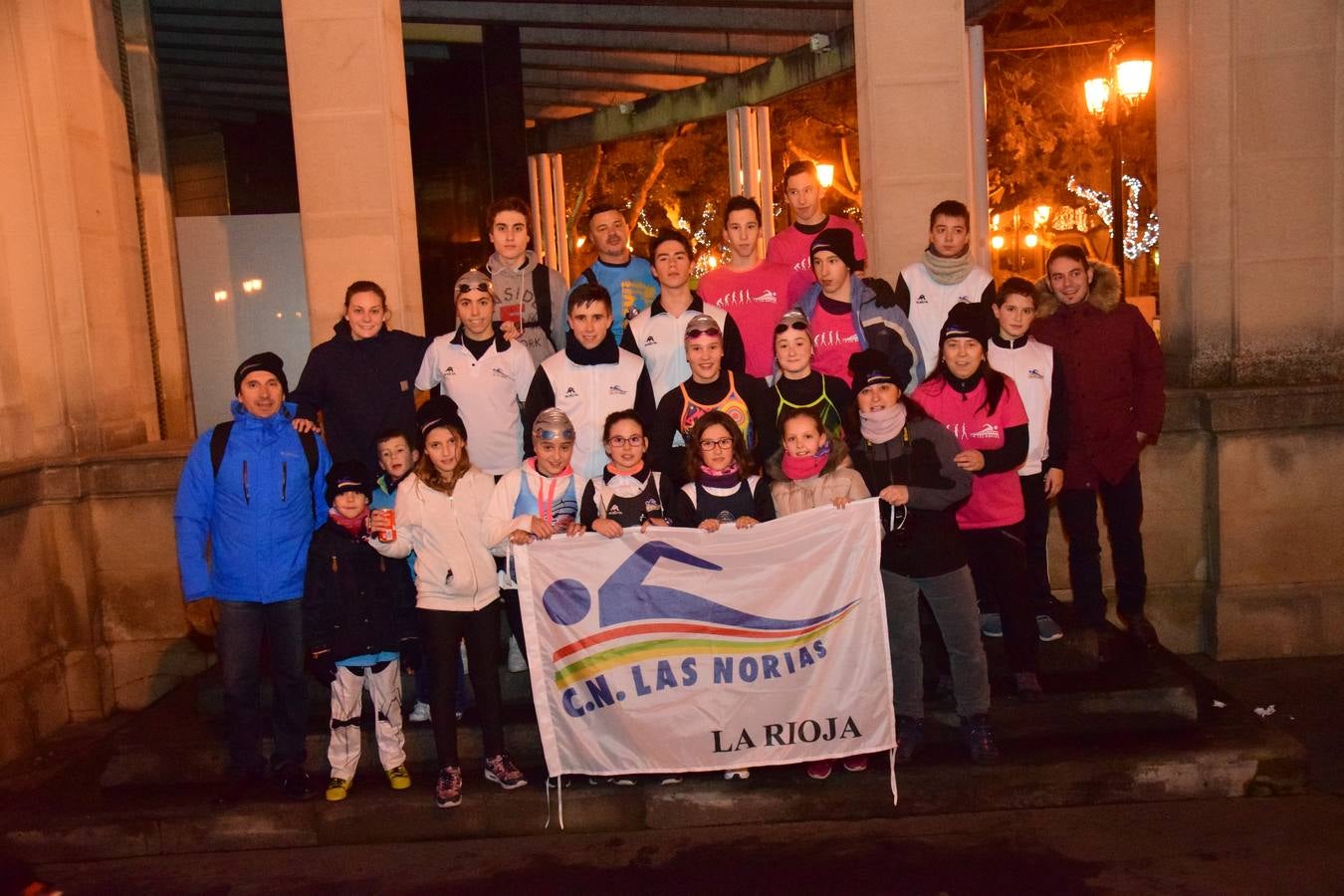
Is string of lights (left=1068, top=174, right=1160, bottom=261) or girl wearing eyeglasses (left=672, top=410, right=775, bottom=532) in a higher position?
string of lights (left=1068, top=174, right=1160, bottom=261)

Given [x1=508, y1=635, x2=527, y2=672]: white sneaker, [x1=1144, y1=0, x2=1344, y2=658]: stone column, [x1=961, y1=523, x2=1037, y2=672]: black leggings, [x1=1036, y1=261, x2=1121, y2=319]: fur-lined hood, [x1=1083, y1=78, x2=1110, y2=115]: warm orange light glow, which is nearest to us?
[x1=961, y1=523, x2=1037, y2=672]: black leggings

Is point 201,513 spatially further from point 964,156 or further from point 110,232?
point 964,156

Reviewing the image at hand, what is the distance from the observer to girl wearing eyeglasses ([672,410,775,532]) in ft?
20.0

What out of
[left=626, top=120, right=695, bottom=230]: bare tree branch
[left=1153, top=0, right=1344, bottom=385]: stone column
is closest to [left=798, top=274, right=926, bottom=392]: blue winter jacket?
[left=1153, top=0, right=1344, bottom=385]: stone column

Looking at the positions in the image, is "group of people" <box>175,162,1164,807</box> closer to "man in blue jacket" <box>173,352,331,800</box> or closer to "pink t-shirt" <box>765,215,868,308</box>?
"man in blue jacket" <box>173,352,331,800</box>

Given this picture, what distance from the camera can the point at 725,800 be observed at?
242 inches

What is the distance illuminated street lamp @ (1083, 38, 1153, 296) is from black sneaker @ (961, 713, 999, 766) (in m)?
7.92

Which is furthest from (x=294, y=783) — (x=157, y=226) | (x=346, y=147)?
(x=157, y=226)

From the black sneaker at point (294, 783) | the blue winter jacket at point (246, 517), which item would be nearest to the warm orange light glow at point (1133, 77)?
the blue winter jacket at point (246, 517)

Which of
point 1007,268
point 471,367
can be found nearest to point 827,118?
point 1007,268

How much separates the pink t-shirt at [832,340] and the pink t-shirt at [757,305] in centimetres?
35

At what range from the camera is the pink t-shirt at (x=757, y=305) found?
729cm

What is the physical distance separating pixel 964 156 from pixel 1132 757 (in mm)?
4088

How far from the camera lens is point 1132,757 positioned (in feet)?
20.2
